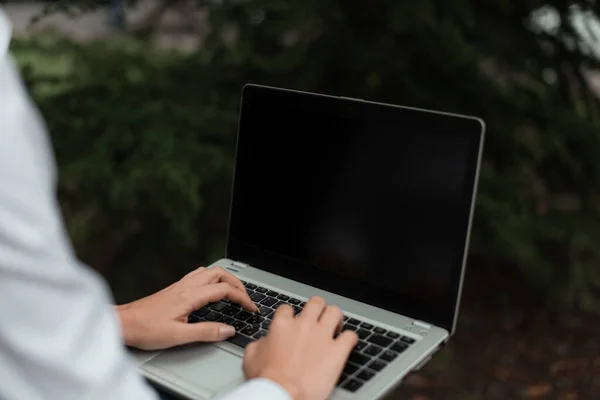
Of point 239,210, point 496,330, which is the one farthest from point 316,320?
point 496,330

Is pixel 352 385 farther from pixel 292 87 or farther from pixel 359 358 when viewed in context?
pixel 292 87

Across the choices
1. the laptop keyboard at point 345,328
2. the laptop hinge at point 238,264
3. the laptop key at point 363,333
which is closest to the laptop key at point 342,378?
the laptop keyboard at point 345,328

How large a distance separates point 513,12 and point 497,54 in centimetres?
17

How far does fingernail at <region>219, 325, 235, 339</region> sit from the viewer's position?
1.00m

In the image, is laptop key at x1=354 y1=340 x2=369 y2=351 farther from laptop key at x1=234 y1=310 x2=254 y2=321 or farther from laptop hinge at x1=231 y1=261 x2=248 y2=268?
laptop hinge at x1=231 y1=261 x2=248 y2=268

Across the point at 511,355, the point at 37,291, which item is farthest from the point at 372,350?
the point at 511,355

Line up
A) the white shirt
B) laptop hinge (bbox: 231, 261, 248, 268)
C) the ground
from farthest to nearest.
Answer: the ground < laptop hinge (bbox: 231, 261, 248, 268) < the white shirt

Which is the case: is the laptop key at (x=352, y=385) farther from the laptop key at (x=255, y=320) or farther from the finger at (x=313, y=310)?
the laptop key at (x=255, y=320)

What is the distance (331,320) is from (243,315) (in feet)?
0.74

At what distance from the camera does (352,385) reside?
2.97 ft

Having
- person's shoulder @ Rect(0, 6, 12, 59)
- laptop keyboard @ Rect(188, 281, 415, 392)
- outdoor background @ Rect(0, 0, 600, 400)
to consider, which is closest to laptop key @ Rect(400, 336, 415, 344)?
laptop keyboard @ Rect(188, 281, 415, 392)

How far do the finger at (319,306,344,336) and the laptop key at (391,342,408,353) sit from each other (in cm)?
10

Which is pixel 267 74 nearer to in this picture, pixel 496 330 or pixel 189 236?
pixel 189 236

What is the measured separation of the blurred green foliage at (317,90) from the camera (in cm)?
189
